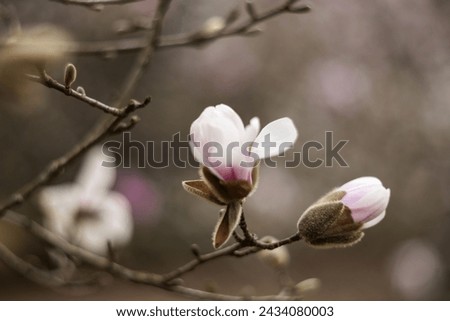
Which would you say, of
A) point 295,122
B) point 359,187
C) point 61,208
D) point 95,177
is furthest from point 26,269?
→ point 295,122

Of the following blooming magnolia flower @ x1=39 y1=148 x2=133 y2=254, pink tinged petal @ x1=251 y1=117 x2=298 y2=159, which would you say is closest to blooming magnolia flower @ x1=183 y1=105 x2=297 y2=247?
pink tinged petal @ x1=251 y1=117 x2=298 y2=159

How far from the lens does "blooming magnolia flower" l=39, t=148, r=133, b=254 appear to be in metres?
1.25

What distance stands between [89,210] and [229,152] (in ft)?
2.34

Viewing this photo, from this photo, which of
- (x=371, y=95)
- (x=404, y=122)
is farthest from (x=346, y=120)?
(x=404, y=122)

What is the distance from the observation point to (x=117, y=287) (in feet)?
11.9

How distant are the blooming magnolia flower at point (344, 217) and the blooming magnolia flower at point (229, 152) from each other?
0.08 metres

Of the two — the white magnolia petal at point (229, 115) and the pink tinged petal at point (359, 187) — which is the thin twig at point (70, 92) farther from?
the pink tinged petal at point (359, 187)

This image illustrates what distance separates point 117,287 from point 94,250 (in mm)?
2249

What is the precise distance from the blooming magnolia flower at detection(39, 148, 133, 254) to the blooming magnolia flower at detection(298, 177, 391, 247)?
684 millimetres

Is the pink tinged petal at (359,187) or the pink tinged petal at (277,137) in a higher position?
the pink tinged petal at (277,137)

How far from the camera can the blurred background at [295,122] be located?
2.53 m

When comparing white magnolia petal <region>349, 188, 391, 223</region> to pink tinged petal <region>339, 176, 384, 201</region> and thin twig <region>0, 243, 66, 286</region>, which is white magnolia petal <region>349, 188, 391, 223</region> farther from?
thin twig <region>0, 243, 66, 286</region>

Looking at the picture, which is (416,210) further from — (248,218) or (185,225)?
(185,225)

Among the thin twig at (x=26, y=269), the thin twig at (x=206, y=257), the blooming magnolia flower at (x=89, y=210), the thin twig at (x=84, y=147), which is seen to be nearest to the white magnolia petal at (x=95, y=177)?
the blooming magnolia flower at (x=89, y=210)
